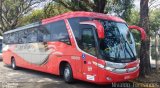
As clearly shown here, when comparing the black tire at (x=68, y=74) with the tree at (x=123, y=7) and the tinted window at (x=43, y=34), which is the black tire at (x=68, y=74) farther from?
the tree at (x=123, y=7)

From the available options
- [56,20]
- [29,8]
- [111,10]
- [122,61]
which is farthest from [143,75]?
[29,8]

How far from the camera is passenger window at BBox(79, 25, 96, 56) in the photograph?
11445mm

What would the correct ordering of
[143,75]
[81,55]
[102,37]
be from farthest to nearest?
[143,75] < [81,55] < [102,37]

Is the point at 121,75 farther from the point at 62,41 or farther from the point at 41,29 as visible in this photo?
the point at 41,29

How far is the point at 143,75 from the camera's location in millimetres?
13469

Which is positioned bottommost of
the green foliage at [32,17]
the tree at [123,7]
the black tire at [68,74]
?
the black tire at [68,74]

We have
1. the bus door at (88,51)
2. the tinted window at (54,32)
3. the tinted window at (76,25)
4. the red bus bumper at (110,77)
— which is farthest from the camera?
the tinted window at (54,32)

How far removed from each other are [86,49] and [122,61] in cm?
157

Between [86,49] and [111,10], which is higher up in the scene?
[111,10]

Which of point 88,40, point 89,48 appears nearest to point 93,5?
point 88,40

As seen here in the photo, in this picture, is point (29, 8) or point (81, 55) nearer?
point (81, 55)

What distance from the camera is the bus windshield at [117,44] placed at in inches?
436

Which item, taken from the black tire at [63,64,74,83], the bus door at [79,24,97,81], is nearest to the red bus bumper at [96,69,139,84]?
the bus door at [79,24,97,81]

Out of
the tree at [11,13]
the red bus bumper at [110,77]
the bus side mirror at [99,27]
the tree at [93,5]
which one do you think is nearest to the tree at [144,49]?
the red bus bumper at [110,77]
